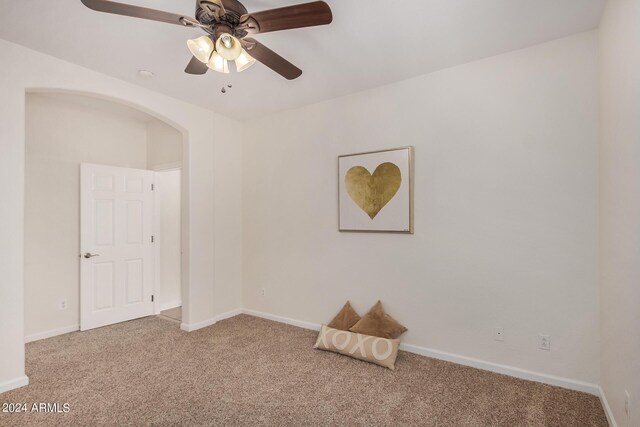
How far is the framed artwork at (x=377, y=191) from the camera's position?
304 cm

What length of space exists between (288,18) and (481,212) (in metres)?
2.11

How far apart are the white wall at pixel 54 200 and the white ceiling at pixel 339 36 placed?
133 cm

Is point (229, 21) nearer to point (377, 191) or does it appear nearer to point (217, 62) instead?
point (217, 62)

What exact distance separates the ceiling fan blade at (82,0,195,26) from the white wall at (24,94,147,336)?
2.68 metres

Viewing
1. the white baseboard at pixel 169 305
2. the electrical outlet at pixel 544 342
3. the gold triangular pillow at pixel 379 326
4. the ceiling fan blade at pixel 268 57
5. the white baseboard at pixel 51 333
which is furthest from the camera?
the white baseboard at pixel 169 305

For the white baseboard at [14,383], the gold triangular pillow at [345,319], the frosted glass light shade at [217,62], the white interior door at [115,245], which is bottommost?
the white baseboard at [14,383]

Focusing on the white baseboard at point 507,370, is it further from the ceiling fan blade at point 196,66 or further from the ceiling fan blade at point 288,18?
the ceiling fan blade at point 196,66

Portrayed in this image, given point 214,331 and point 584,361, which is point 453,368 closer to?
point 584,361

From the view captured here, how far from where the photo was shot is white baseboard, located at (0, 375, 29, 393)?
2.35 m

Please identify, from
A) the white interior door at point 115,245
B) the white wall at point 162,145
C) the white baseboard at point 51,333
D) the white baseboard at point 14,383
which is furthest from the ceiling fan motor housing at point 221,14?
the white baseboard at point 51,333

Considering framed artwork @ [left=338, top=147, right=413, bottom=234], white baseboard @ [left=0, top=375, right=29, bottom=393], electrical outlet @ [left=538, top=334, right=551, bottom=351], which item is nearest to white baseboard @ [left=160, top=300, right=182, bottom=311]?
white baseboard @ [left=0, top=375, right=29, bottom=393]

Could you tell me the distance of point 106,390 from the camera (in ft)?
7.84

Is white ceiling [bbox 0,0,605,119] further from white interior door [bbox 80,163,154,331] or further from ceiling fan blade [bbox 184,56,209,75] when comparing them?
white interior door [bbox 80,163,154,331]

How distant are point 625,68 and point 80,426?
377 centimetres
